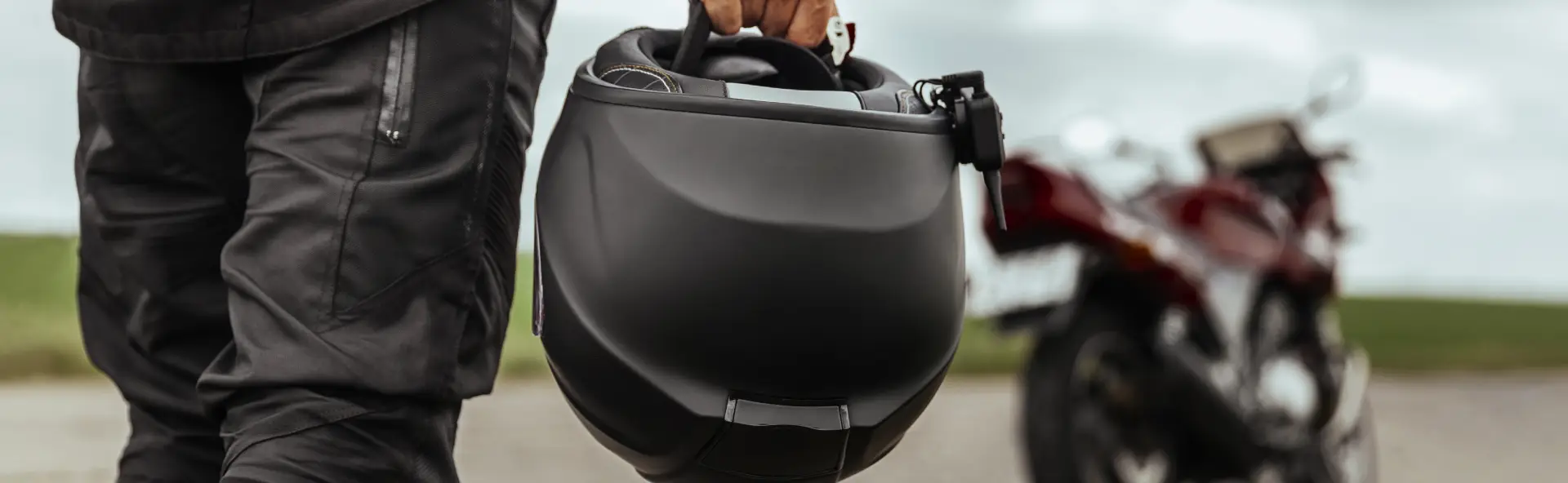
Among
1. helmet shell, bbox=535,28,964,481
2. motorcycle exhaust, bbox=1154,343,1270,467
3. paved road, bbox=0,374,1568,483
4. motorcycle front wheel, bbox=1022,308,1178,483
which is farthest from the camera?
paved road, bbox=0,374,1568,483

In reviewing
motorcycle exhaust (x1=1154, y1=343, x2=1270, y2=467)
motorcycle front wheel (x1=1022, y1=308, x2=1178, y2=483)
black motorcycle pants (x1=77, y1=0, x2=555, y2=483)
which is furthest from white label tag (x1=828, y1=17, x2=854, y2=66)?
motorcycle exhaust (x1=1154, y1=343, x2=1270, y2=467)

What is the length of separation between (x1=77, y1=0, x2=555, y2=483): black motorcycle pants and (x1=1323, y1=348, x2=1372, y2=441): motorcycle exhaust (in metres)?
2.90

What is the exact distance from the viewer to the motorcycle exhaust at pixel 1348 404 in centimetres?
368

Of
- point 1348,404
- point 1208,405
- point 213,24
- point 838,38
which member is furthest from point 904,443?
point 213,24

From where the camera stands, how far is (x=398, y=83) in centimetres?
116

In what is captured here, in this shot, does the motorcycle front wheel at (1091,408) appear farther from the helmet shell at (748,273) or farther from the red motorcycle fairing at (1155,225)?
the helmet shell at (748,273)

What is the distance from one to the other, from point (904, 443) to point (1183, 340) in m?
1.50

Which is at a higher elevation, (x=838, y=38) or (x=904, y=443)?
(x=838, y=38)

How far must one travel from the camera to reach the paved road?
141 inches

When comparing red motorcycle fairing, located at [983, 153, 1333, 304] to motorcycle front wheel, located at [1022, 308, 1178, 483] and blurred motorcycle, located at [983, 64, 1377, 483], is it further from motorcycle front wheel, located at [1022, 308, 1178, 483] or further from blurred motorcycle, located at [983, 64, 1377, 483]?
motorcycle front wheel, located at [1022, 308, 1178, 483]

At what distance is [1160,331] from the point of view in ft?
10.2

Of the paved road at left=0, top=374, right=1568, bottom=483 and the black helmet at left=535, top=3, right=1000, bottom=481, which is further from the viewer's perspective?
the paved road at left=0, top=374, right=1568, bottom=483

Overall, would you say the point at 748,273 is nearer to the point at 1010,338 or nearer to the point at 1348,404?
the point at 1010,338

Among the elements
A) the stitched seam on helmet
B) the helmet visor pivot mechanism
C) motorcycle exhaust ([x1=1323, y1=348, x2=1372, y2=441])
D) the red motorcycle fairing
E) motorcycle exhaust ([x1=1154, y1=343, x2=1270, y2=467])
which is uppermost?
the stitched seam on helmet
